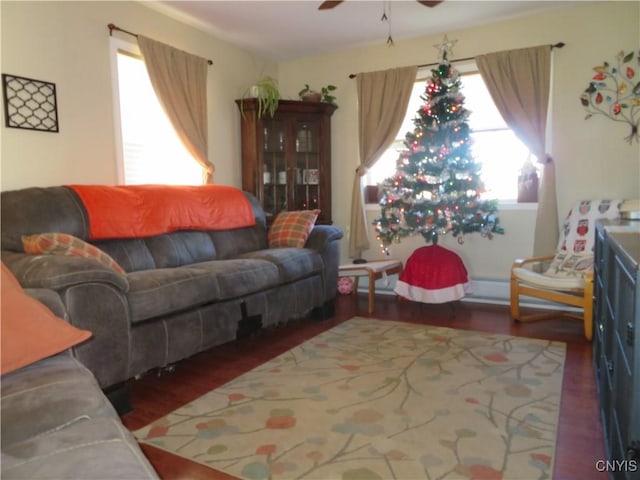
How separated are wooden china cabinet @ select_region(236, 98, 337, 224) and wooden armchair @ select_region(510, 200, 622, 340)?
2110 millimetres

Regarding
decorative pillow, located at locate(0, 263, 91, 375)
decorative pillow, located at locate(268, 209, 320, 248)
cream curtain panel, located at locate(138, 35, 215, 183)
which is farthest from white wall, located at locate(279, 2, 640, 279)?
decorative pillow, located at locate(0, 263, 91, 375)

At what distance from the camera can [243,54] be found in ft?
16.0

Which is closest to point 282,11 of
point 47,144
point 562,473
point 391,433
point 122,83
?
point 122,83

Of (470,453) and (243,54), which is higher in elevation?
(243,54)

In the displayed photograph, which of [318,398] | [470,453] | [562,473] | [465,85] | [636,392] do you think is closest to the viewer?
[636,392]

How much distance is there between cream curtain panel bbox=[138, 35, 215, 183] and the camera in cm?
374

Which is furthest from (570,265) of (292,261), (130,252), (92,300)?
(92,300)

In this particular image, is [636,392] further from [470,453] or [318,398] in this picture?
[318,398]

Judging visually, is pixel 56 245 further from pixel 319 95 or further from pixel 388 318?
pixel 319 95

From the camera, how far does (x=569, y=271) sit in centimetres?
357

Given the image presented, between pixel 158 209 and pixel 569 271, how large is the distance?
3136mm

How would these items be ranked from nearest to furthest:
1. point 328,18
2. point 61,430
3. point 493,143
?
point 61,430 → point 328,18 → point 493,143

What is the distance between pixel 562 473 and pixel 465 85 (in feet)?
12.1

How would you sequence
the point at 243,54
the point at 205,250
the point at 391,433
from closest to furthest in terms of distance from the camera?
the point at 391,433 → the point at 205,250 → the point at 243,54
